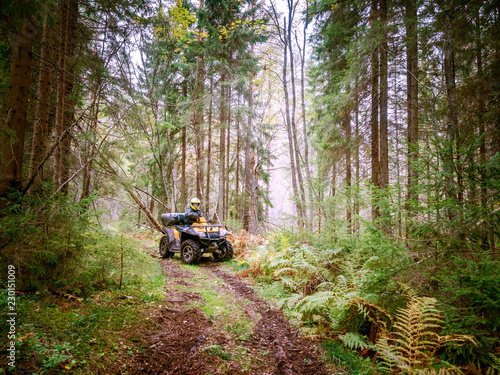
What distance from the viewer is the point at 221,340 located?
3203mm

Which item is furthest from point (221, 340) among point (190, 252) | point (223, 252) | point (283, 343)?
point (223, 252)

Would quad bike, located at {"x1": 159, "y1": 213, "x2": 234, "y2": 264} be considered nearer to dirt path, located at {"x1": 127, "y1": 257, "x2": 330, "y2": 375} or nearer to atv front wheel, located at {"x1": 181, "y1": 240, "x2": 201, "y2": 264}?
atv front wheel, located at {"x1": 181, "y1": 240, "x2": 201, "y2": 264}

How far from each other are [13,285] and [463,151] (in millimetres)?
5502

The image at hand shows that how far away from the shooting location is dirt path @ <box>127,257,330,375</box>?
2.64 metres

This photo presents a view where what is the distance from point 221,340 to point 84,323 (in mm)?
1727

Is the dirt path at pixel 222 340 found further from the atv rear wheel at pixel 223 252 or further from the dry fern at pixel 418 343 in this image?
the atv rear wheel at pixel 223 252

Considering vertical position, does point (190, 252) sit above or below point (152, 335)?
above

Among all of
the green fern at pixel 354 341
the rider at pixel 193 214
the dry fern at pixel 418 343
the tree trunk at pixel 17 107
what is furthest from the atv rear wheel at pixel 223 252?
the dry fern at pixel 418 343

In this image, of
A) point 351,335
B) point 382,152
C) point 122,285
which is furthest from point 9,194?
point 382,152

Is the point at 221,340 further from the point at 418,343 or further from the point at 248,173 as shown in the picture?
the point at 248,173

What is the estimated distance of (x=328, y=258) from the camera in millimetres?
4906

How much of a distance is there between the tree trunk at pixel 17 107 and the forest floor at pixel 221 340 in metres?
3.00

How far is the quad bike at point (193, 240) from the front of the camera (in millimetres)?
7715

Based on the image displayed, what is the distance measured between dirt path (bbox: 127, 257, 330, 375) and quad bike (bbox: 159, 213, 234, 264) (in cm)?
256
